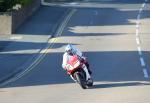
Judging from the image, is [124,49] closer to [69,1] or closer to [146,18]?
[146,18]

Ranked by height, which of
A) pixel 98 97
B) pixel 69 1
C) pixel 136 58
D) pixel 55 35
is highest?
pixel 98 97

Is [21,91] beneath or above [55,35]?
above

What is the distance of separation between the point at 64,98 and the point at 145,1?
37461 millimetres

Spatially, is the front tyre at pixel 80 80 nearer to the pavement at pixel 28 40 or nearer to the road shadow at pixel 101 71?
the road shadow at pixel 101 71

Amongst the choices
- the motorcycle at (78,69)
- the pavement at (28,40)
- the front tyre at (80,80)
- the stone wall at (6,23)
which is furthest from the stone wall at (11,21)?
the front tyre at (80,80)

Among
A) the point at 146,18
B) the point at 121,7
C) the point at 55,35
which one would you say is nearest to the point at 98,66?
→ the point at 55,35

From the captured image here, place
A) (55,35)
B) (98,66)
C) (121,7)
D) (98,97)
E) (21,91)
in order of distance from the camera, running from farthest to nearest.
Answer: (121,7), (55,35), (98,66), (21,91), (98,97)

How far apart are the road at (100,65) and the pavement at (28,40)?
0.77 metres

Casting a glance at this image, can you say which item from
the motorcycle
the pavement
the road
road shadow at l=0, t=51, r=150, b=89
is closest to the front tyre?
the motorcycle

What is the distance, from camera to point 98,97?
22766mm

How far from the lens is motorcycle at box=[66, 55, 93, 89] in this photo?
81.3 ft

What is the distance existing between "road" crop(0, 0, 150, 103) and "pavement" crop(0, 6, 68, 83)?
0.77 m

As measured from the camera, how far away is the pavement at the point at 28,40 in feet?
102

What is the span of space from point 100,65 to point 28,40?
958cm
